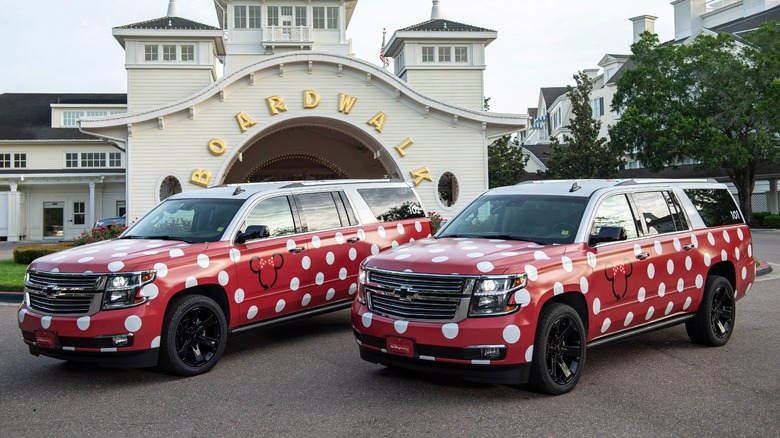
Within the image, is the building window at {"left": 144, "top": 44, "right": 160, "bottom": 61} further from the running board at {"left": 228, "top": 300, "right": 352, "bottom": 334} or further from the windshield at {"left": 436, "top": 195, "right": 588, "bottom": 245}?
the windshield at {"left": 436, "top": 195, "right": 588, "bottom": 245}

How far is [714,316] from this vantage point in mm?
8242

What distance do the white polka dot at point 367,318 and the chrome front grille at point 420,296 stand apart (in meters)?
0.06

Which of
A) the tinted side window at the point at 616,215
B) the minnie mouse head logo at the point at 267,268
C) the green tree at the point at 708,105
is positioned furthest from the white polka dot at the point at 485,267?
the green tree at the point at 708,105

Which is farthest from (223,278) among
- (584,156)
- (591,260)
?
(584,156)

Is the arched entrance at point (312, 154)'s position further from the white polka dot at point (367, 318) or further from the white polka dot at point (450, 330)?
the white polka dot at point (450, 330)

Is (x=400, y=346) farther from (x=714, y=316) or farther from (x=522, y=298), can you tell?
(x=714, y=316)

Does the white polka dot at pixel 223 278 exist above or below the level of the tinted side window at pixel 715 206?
below

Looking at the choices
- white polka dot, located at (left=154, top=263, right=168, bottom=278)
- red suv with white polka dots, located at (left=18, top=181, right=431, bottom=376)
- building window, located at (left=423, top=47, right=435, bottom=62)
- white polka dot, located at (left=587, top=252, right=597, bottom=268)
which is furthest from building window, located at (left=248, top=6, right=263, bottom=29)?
white polka dot, located at (left=587, top=252, right=597, bottom=268)

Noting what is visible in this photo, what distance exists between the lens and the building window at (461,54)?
101 feet

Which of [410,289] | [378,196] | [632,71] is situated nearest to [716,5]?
[632,71]

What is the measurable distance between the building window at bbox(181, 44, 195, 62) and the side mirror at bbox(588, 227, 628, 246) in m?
25.7

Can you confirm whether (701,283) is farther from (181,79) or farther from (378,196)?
(181,79)

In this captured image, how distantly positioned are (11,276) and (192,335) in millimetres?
10804

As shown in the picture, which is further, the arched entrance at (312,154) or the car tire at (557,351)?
the arched entrance at (312,154)
